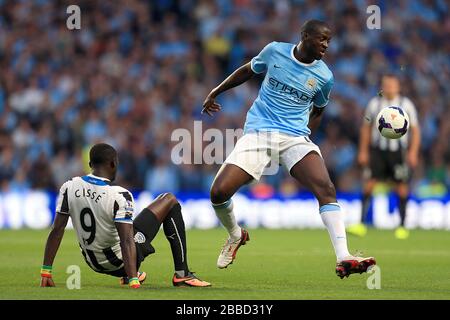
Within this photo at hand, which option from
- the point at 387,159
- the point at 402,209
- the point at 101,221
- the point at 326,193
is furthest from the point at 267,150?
the point at 387,159

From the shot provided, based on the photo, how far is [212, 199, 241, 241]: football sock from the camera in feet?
30.3

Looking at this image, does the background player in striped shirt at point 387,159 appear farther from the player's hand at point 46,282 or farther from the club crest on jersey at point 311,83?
the player's hand at point 46,282

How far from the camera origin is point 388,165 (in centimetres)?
1554

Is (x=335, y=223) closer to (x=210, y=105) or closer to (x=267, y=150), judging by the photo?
(x=267, y=150)

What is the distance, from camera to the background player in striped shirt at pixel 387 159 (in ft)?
49.1

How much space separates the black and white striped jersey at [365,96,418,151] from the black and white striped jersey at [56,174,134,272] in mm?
7445

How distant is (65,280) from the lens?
29.3ft

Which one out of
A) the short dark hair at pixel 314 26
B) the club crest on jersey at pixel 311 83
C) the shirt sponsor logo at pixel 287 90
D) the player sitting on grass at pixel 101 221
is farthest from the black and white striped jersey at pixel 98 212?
the short dark hair at pixel 314 26

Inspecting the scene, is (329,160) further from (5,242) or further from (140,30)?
(5,242)

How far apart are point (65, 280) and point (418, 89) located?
1247 cm

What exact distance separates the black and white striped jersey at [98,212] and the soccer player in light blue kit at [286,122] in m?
1.39

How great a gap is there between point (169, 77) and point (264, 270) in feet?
35.5

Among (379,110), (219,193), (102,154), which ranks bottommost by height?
(219,193)
